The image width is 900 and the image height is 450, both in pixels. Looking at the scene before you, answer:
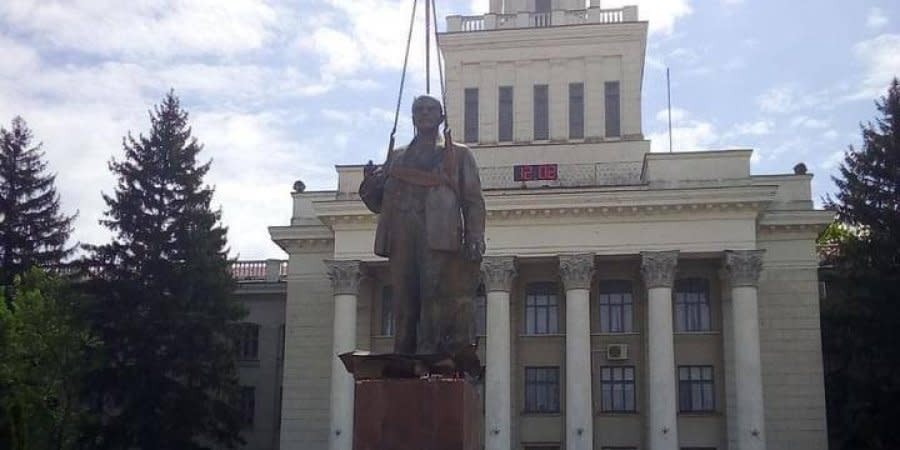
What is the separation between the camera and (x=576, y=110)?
3772 centimetres

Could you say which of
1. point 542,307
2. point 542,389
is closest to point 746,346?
point 542,389

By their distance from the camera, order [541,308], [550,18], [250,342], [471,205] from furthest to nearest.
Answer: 1. [250,342]
2. [550,18]
3. [541,308]
4. [471,205]

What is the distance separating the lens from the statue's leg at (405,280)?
8.48 m

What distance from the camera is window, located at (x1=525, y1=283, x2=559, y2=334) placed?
111 feet

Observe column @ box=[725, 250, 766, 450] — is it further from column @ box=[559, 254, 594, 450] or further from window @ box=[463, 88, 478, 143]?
window @ box=[463, 88, 478, 143]

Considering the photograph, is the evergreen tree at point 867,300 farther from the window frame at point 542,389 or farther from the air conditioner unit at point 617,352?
the window frame at point 542,389

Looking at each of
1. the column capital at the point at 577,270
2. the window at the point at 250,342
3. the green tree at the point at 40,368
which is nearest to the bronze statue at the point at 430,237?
the green tree at the point at 40,368

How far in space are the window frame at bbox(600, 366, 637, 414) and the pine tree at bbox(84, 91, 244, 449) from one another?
439 inches

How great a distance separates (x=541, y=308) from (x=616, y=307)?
226 cm

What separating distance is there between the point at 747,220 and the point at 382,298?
37.1 ft

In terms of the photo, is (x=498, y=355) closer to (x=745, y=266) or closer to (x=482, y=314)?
(x=482, y=314)

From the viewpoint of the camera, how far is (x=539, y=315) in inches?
1334

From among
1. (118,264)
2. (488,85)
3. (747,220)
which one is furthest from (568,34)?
(118,264)

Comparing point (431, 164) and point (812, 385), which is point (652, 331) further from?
point (431, 164)
